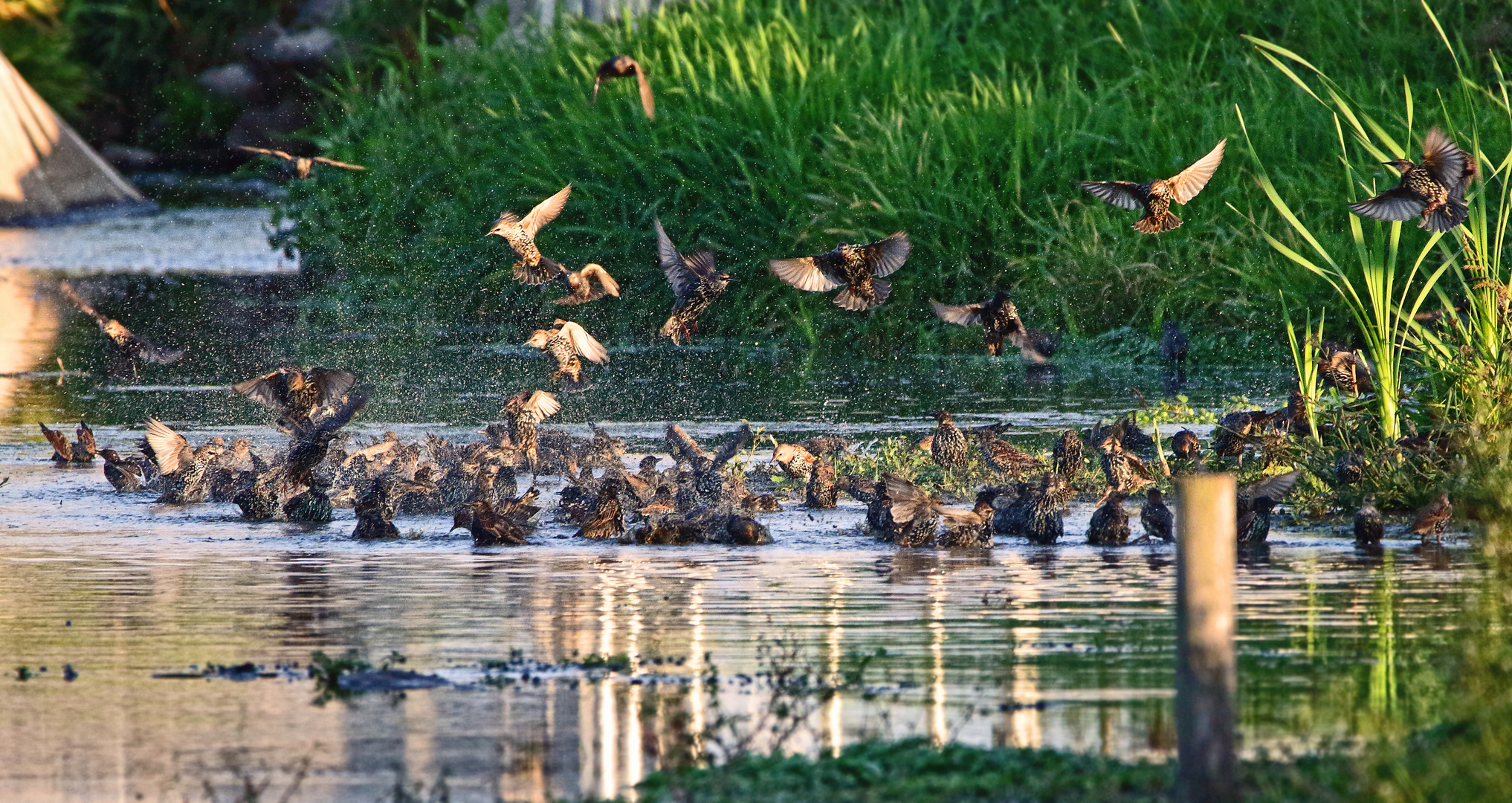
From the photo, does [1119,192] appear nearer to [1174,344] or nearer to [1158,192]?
[1158,192]

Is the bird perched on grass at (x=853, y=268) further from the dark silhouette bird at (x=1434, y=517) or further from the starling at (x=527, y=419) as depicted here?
the dark silhouette bird at (x=1434, y=517)

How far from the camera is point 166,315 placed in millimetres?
19281

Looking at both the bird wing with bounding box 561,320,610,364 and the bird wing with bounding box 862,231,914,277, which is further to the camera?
the bird wing with bounding box 561,320,610,364

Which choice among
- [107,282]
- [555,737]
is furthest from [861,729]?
[107,282]

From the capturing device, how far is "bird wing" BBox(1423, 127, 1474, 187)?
8.62 m

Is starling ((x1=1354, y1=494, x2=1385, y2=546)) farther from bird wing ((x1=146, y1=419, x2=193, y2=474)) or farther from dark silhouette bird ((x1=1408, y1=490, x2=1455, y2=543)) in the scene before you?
bird wing ((x1=146, y1=419, x2=193, y2=474))

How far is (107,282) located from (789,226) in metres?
8.61

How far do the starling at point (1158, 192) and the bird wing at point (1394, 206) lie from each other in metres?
1.09

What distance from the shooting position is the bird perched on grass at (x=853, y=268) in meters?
9.73

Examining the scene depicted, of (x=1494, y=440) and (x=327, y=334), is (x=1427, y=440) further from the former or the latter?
(x=327, y=334)

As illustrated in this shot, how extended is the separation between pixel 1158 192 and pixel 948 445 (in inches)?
54.1

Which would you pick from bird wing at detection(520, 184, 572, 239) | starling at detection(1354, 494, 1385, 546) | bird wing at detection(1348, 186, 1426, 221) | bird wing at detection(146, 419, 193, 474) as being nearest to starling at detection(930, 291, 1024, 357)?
bird wing at detection(520, 184, 572, 239)

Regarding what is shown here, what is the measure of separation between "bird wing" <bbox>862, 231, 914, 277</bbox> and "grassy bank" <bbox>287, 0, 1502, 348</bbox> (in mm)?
5040

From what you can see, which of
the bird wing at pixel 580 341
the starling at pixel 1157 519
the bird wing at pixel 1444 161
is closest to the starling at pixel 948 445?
the starling at pixel 1157 519
